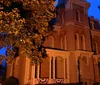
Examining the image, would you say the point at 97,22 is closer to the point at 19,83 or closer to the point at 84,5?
the point at 84,5

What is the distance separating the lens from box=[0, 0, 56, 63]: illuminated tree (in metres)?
8.87

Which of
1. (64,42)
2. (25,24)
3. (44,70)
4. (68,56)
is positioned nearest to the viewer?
(25,24)

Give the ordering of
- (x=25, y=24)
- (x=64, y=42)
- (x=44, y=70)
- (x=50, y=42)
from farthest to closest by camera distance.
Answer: (x=50, y=42) < (x=64, y=42) < (x=44, y=70) < (x=25, y=24)

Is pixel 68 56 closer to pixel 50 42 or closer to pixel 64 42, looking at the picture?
pixel 64 42

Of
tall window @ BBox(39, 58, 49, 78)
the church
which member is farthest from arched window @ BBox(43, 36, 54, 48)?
tall window @ BBox(39, 58, 49, 78)

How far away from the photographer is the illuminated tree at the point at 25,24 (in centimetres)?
887

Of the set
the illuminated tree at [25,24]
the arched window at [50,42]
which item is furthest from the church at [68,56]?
the illuminated tree at [25,24]

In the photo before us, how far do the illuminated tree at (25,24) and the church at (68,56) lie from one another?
7.17 meters

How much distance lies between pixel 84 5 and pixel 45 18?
13978 millimetres

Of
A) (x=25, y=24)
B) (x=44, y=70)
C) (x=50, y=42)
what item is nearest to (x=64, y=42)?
(x=50, y=42)

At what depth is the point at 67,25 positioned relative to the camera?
21219mm

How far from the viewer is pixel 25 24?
34.3 ft

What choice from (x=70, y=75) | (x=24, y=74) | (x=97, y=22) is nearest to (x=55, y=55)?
(x=70, y=75)

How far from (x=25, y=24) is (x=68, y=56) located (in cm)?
1052
